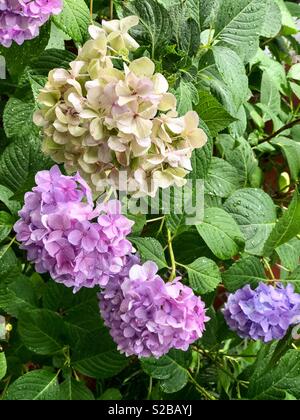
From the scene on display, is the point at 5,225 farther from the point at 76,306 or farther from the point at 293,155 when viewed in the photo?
the point at 293,155

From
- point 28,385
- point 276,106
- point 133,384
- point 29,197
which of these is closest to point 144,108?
point 29,197

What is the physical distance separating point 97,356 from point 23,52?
39 centimetres

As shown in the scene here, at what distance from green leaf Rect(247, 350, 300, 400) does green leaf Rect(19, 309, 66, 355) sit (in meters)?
0.28

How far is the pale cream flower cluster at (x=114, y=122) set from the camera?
0.53 metres

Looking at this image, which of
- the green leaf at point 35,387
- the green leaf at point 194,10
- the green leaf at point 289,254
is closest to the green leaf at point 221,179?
the green leaf at point 289,254

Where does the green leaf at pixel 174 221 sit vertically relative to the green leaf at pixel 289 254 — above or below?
above

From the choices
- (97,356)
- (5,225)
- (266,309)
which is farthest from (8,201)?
(266,309)

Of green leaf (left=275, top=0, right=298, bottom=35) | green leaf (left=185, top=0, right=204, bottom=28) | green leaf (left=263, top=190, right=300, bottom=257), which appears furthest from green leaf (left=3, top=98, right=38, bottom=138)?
green leaf (left=275, top=0, right=298, bottom=35)

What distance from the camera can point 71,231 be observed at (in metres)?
0.55

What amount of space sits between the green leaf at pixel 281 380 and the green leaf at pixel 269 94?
0.42m

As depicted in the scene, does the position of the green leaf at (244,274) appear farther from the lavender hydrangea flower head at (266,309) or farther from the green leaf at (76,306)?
the green leaf at (76,306)

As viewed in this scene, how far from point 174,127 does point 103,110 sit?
0.07 m

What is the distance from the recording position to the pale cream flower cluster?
1.73 feet

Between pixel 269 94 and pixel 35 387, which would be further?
pixel 269 94
